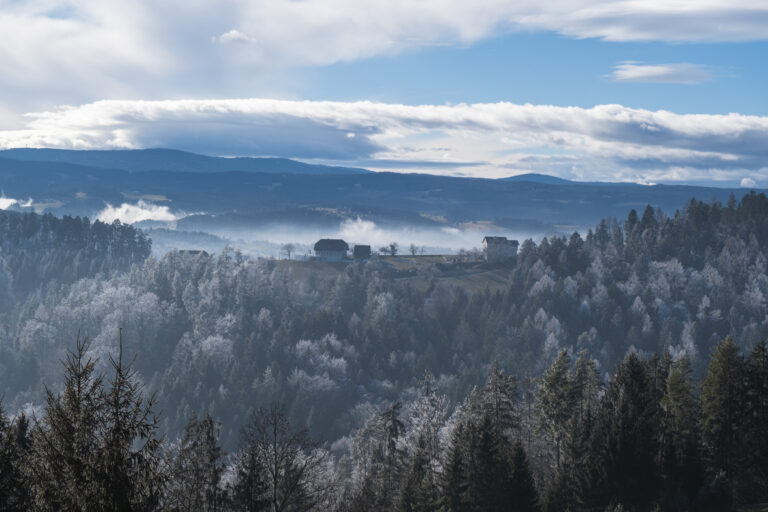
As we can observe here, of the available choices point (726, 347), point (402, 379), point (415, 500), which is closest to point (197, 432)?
point (415, 500)

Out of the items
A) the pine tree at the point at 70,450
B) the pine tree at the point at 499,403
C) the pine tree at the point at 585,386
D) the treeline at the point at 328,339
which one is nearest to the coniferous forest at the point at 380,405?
the pine tree at the point at 70,450

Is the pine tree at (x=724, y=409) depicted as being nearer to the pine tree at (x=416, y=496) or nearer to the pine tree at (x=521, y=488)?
the pine tree at (x=521, y=488)

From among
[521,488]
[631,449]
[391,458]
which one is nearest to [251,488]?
[521,488]

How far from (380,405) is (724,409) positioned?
336ft

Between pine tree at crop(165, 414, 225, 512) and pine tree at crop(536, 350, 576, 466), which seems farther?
pine tree at crop(536, 350, 576, 466)

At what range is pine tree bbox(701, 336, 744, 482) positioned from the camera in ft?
196

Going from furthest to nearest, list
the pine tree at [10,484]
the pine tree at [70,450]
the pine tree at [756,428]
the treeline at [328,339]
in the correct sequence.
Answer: the treeline at [328,339] → the pine tree at [756,428] → the pine tree at [10,484] → the pine tree at [70,450]

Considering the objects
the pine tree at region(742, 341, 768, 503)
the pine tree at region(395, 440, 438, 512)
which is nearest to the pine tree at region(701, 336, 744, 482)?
the pine tree at region(742, 341, 768, 503)

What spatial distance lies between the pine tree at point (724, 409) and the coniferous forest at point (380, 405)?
15 cm

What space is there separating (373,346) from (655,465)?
127 m

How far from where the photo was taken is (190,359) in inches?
7062

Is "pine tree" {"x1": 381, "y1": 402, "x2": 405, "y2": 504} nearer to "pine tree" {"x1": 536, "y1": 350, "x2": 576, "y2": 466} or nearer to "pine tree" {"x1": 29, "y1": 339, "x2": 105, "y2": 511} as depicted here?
"pine tree" {"x1": 536, "y1": 350, "x2": 576, "y2": 466}

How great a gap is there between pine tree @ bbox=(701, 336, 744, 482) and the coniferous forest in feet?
0.49

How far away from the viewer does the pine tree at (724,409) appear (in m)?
59.7
